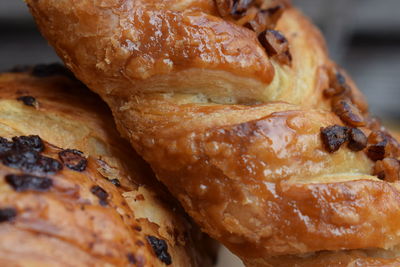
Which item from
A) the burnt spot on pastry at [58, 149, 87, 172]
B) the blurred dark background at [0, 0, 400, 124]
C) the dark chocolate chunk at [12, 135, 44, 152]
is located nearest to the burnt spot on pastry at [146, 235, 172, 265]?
the burnt spot on pastry at [58, 149, 87, 172]

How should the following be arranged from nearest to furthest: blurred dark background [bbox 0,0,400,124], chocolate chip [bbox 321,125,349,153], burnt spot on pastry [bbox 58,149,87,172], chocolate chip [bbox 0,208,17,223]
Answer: chocolate chip [bbox 0,208,17,223], burnt spot on pastry [bbox 58,149,87,172], chocolate chip [bbox 321,125,349,153], blurred dark background [bbox 0,0,400,124]

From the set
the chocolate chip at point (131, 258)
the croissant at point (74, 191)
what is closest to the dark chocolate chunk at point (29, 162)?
the croissant at point (74, 191)

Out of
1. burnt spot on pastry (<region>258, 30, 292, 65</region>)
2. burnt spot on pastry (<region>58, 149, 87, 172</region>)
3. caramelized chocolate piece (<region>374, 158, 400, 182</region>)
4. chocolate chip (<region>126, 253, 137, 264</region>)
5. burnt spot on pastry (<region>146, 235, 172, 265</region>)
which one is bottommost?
burnt spot on pastry (<region>146, 235, 172, 265</region>)

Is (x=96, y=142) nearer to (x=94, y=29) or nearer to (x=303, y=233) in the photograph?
(x=94, y=29)

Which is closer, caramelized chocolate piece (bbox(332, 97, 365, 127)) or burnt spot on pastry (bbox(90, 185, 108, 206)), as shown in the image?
burnt spot on pastry (bbox(90, 185, 108, 206))

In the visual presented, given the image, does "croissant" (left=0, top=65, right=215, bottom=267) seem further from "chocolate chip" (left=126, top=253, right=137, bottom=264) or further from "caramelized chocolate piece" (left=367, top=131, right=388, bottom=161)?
"caramelized chocolate piece" (left=367, top=131, right=388, bottom=161)

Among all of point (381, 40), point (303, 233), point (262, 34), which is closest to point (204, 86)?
point (262, 34)

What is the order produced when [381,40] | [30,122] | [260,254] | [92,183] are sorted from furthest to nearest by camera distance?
[381,40] < [30,122] < [260,254] < [92,183]
